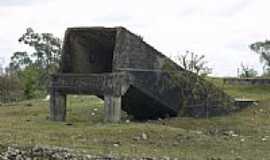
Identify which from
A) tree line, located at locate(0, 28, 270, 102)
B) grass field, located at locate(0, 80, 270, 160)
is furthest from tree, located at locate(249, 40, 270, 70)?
grass field, located at locate(0, 80, 270, 160)

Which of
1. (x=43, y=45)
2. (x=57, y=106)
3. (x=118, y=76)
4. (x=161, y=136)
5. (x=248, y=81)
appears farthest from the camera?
(x=43, y=45)

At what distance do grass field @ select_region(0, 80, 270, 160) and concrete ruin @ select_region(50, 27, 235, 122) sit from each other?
0.76 meters

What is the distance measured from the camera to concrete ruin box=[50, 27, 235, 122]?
65.0ft

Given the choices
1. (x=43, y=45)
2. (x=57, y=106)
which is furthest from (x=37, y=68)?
(x=57, y=106)

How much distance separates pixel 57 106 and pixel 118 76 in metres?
2.57

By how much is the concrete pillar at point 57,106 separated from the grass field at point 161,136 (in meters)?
0.33

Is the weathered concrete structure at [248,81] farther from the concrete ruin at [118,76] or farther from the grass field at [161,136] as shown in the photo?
the concrete ruin at [118,76]

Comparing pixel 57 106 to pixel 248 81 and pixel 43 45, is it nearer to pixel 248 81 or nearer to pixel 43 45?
pixel 248 81

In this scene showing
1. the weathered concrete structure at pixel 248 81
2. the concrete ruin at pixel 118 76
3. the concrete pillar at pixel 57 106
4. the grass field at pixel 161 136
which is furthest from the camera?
the weathered concrete structure at pixel 248 81

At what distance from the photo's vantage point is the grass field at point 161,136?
48.4ft

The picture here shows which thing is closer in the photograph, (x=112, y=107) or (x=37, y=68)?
(x=112, y=107)

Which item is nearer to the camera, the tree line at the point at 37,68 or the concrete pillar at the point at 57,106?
the concrete pillar at the point at 57,106

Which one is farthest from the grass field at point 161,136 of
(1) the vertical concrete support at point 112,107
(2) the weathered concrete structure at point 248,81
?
(2) the weathered concrete structure at point 248,81

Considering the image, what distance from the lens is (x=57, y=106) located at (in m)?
21.0
